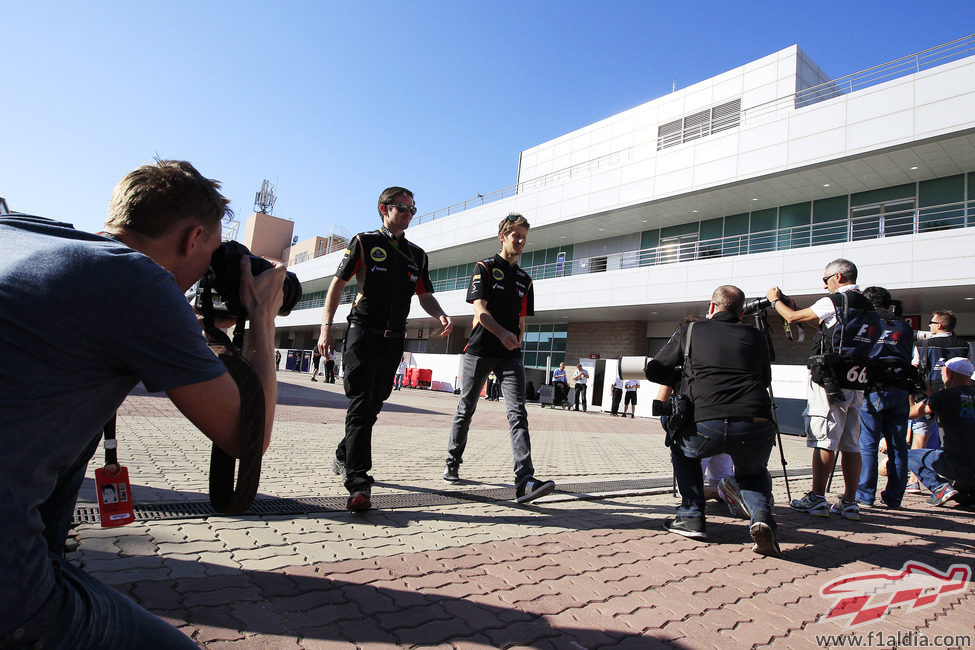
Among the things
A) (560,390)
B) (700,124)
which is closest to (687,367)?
(560,390)

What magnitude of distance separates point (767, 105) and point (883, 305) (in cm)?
2100

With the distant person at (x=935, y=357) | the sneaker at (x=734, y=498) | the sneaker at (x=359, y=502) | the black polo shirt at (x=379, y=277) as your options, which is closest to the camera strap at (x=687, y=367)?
the sneaker at (x=734, y=498)

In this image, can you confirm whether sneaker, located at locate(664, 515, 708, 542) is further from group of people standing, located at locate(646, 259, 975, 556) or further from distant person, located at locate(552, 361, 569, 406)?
distant person, located at locate(552, 361, 569, 406)

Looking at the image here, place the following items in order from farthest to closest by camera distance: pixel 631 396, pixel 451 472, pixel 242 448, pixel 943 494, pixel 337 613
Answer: pixel 631 396 < pixel 943 494 < pixel 451 472 < pixel 337 613 < pixel 242 448

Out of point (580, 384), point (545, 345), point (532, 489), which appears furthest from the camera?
point (545, 345)

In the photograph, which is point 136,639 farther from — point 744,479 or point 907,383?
point 907,383

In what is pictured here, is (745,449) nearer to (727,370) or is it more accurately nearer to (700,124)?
(727,370)

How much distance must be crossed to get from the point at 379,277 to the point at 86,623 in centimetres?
285

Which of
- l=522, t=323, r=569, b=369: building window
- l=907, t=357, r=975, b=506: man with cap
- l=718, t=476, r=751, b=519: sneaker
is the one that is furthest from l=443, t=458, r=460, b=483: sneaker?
l=522, t=323, r=569, b=369: building window

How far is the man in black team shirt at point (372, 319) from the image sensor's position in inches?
138

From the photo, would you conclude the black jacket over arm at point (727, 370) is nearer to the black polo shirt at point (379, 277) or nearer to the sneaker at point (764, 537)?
the sneaker at point (764, 537)

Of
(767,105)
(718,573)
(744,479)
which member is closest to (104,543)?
(718,573)

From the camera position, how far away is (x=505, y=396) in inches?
169

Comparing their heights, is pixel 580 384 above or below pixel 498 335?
below
